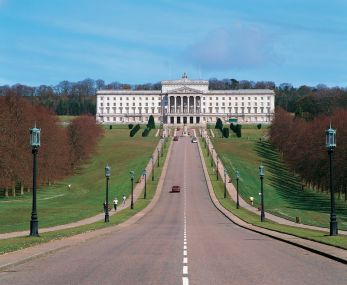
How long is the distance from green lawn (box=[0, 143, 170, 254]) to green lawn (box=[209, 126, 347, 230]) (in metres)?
11.9

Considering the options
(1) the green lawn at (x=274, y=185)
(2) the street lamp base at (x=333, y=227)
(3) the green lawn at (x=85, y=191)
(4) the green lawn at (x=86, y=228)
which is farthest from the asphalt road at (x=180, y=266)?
(1) the green lawn at (x=274, y=185)

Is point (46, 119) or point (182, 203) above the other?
point (46, 119)

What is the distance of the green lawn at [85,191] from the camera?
45.6m

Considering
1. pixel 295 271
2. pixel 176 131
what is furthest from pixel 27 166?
pixel 176 131

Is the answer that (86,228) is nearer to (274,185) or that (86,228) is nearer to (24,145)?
(24,145)

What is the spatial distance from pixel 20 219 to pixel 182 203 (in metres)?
27.2

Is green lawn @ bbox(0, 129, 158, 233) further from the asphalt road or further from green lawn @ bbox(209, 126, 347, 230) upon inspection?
the asphalt road

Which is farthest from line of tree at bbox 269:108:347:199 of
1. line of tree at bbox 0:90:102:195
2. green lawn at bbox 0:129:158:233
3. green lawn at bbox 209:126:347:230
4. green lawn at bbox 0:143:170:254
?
line of tree at bbox 0:90:102:195

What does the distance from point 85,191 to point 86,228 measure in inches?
1873

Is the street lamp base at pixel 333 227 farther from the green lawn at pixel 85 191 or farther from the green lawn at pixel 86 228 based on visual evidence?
the green lawn at pixel 85 191

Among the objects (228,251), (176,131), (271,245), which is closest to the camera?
(228,251)

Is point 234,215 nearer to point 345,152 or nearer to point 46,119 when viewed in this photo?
point 345,152

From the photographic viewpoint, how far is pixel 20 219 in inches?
1747

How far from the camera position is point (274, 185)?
292 feet
